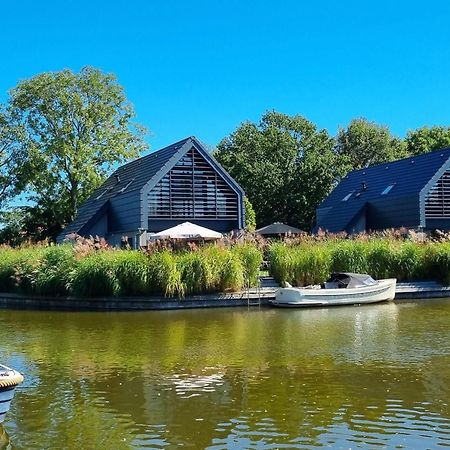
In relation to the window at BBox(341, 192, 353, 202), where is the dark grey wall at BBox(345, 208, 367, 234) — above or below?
below

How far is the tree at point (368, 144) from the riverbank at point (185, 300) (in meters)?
34.4

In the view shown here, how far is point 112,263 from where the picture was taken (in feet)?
67.5

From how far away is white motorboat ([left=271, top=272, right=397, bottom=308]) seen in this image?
19.8 meters

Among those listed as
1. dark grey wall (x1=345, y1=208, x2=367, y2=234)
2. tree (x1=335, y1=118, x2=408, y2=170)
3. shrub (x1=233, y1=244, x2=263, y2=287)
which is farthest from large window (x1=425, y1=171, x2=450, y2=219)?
tree (x1=335, y1=118, x2=408, y2=170)

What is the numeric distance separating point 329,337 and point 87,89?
32947mm

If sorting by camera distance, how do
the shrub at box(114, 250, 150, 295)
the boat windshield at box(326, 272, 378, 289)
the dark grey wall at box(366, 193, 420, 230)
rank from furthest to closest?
the dark grey wall at box(366, 193, 420, 230), the boat windshield at box(326, 272, 378, 289), the shrub at box(114, 250, 150, 295)

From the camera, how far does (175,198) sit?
30.4 metres

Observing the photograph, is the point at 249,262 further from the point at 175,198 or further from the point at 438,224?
the point at 438,224

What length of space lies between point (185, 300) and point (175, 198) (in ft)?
36.0

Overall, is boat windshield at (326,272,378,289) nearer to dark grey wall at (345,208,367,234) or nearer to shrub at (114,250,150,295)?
shrub at (114,250,150,295)

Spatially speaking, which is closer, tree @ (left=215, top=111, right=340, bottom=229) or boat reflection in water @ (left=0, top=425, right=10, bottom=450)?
boat reflection in water @ (left=0, top=425, right=10, bottom=450)

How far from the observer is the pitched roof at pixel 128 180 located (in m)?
30.7

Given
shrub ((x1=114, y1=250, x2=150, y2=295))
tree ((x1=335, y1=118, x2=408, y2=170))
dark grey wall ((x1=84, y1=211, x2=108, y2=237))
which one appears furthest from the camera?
tree ((x1=335, y1=118, x2=408, y2=170))

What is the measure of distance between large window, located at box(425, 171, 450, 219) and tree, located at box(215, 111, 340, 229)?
43.2ft
